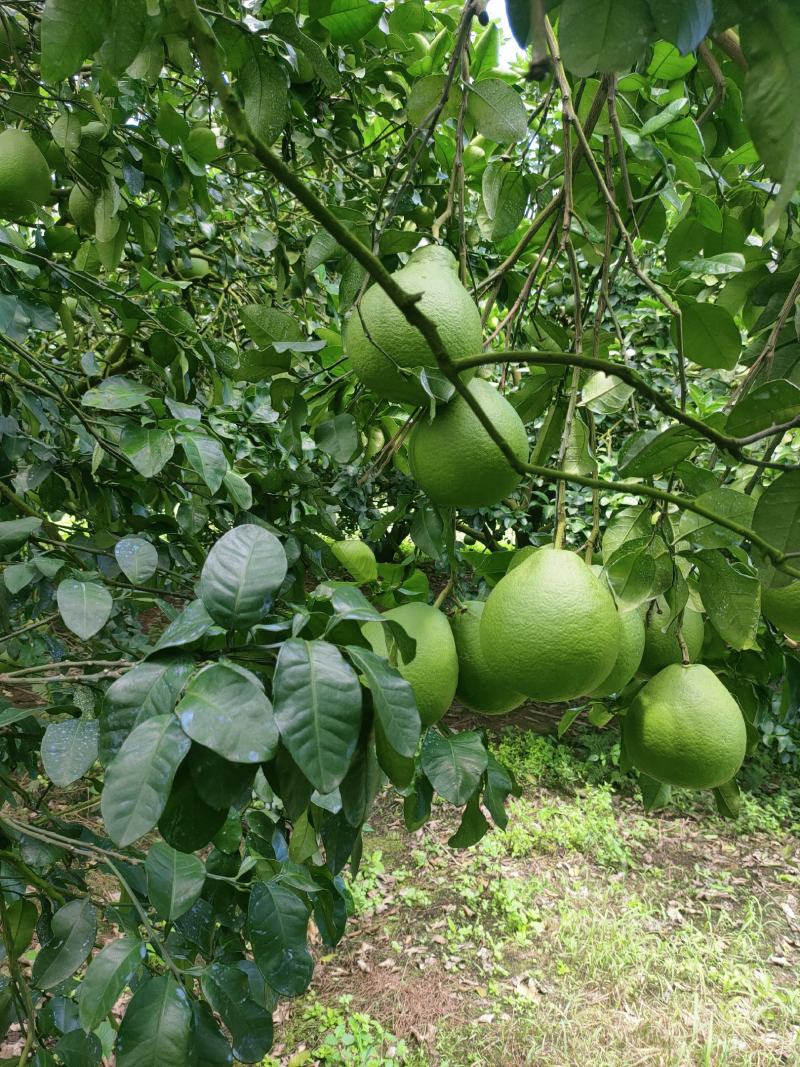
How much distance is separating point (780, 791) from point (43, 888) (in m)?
4.34

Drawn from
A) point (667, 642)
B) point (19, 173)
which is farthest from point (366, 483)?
point (19, 173)

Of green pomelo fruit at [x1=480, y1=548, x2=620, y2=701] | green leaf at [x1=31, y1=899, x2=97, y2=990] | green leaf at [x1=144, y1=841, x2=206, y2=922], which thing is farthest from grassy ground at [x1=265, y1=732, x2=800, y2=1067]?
green pomelo fruit at [x1=480, y1=548, x2=620, y2=701]

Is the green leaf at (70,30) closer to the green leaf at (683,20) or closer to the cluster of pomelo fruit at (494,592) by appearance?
the cluster of pomelo fruit at (494,592)

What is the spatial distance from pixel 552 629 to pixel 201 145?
45.2 inches

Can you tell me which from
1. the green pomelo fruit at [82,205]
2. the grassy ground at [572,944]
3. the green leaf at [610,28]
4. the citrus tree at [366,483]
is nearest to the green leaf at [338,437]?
the citrus tree at [366,483]

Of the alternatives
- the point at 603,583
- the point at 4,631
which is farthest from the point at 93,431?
the point at 603,583

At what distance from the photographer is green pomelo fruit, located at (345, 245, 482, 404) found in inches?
27.0

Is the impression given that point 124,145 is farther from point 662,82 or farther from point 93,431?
point 662,82

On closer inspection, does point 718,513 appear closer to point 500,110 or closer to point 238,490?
point 500,110

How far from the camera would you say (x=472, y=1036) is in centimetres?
252

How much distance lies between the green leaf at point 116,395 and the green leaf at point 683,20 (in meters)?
0.83

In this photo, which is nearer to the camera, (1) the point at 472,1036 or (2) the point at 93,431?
(2) the point at 93,431

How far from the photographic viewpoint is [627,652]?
0.83 m

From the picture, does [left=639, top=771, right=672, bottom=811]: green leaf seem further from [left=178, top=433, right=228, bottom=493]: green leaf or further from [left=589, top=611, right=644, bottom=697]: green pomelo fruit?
[left=178, top=433, right=228, bottom=493]: green leaf
